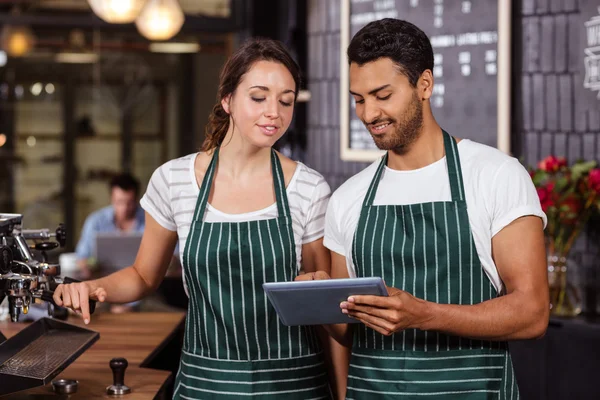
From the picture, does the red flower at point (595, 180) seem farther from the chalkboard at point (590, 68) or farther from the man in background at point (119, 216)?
the man in background at point (119, 216)

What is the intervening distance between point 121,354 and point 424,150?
4.47 feet

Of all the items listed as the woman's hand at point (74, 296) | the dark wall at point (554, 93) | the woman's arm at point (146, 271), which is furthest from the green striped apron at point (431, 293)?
the dark wall at point (554, 93)

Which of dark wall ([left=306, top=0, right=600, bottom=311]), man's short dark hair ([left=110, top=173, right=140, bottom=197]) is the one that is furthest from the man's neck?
man's short dark hair ([left=110, top=173, right=140, bottom=197])

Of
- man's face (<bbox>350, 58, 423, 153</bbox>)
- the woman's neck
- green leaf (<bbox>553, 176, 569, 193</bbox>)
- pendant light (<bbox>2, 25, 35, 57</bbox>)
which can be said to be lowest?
green leaf (<bbox>553, 176, 569, 193</bbox>)

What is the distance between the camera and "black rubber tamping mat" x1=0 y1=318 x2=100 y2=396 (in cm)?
217

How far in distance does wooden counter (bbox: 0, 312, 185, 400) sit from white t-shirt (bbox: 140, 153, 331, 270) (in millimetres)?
470

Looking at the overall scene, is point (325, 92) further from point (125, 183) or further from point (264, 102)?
point (264, 102)

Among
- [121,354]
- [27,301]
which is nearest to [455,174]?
[27,301]

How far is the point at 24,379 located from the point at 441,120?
Result: 319 centimetres

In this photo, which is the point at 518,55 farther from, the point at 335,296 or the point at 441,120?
the point at 335,296

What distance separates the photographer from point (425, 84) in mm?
2125

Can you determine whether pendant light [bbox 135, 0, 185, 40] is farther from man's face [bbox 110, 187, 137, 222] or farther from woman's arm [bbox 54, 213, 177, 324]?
woman's arm [bbox 54, 213, 177, 324]

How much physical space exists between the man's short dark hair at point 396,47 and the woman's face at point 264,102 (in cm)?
26

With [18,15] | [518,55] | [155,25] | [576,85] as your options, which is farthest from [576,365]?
[18,15]
